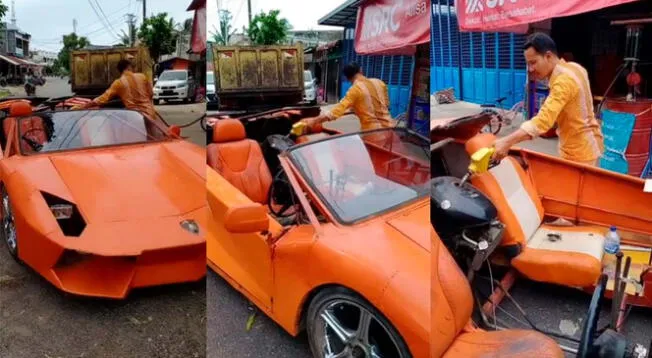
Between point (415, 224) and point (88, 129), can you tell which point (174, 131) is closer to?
point (88, 129)

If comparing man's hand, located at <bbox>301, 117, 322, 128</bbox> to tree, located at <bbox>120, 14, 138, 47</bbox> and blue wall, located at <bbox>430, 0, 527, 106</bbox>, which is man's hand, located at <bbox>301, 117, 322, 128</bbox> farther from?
tree, located at <bbox>120, 14, 138, 47</bbox>

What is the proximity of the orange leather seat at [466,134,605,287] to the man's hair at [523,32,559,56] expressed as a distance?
A: 0.19 m

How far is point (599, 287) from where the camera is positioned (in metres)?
1.00

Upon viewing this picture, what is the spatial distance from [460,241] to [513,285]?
0.22 metres

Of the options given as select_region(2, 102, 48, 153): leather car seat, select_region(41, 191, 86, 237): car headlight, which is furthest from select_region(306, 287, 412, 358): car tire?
select_region(2, 102, 48, 153): leather car seat

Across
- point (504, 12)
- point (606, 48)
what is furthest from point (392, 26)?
point (606, 48)

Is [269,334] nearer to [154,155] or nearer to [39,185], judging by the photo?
[154,155]

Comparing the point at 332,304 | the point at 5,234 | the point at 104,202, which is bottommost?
the point at 5,234

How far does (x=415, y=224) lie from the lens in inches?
38.5

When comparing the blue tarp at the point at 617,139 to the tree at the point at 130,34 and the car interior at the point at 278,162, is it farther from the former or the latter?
the tree at the point at 130,34

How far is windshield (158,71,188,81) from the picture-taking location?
51.9 inches

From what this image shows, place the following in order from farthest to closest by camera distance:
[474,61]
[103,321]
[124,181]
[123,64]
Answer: [103,321] → [124,181] → [123,64] → [474,61]

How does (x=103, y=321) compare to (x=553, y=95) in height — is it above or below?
below

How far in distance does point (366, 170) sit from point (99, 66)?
40.8 inches
